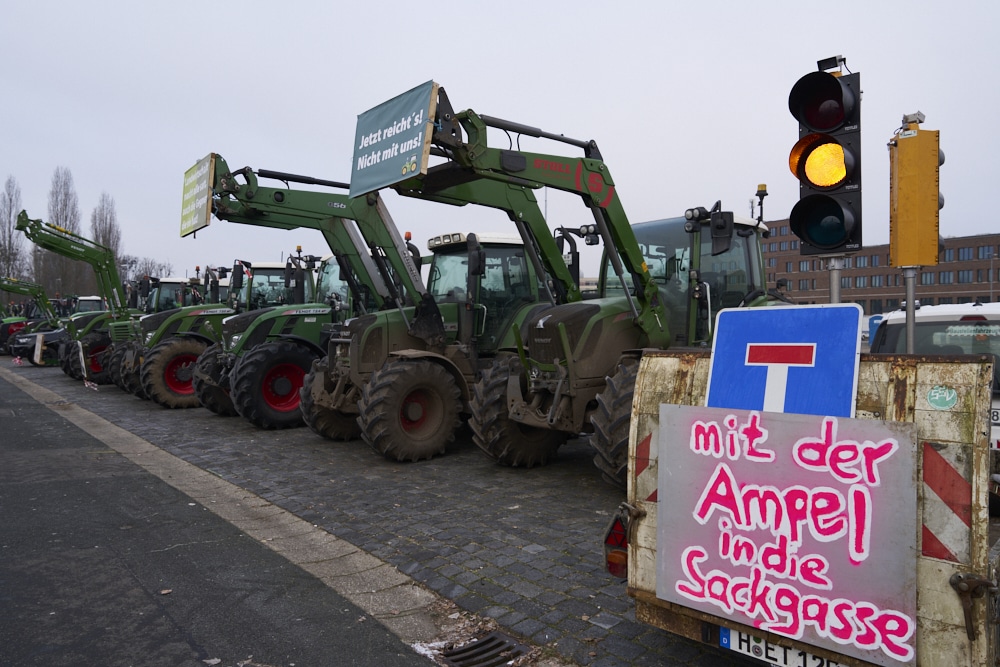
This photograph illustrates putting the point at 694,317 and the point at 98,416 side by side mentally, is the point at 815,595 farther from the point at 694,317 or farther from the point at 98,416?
the point at 98,416

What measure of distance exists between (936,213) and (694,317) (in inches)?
153

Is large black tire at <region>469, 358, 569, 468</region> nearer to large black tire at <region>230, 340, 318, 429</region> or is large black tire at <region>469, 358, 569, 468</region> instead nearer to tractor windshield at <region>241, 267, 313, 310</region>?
large black tire at <region>230, 340, 318, 429</region>

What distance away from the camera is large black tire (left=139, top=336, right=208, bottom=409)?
43.9 ft

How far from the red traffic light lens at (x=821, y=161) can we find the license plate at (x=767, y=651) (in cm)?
233

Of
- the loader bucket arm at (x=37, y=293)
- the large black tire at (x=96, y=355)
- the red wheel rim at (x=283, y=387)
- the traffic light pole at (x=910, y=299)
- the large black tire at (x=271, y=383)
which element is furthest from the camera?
the loader bucket arm at (x=37, y=293)

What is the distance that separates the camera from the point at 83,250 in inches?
714

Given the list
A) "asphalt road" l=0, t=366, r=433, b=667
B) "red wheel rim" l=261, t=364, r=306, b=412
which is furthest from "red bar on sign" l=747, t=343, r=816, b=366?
"red wheel rim" l=261, t=364, r=306, b=412

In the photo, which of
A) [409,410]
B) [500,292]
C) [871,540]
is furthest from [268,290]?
[871,540]

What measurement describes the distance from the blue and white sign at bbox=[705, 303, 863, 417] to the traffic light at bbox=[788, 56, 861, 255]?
3.82ft

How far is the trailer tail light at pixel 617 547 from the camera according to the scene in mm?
3307

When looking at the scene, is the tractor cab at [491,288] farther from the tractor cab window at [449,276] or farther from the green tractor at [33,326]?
the green tractor at [33,326]

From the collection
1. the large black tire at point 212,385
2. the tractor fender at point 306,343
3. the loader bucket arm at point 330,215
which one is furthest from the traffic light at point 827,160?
the large black tire at point 212,385

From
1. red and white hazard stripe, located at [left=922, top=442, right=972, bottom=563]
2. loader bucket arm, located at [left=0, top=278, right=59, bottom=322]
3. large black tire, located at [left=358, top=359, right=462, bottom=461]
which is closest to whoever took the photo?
red and white hazard stripe, located at [left=922, top=442, right=972, bottom=563]

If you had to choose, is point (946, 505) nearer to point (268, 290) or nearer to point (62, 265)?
point (268, 290)
